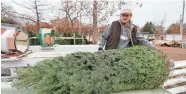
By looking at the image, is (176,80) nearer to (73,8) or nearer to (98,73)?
(98,73)

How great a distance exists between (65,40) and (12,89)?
420 inches

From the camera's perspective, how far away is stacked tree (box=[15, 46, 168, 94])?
72.4 inches

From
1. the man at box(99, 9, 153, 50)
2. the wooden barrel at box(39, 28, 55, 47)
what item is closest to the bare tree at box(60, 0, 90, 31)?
the wooden barrel at box(39, 28, 55, 47)

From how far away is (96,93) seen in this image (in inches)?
73.5

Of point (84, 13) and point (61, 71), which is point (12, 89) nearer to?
point (61, 71)

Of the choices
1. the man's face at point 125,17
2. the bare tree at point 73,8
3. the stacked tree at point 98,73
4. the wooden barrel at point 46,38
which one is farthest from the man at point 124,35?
the bare tree at point 73,8

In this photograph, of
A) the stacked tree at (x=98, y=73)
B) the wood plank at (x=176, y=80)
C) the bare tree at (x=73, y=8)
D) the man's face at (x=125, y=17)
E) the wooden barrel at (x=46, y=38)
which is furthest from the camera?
the bare tree at (x=73, y=8)

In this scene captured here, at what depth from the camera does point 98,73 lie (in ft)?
6.11

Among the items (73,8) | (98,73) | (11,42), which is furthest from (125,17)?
(73,8)

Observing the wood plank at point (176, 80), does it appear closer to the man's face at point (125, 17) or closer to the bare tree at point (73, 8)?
→ the man's face at point (125, 17)

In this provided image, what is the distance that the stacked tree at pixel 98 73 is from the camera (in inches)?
72.4

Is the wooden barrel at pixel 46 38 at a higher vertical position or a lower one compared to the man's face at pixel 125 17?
lower

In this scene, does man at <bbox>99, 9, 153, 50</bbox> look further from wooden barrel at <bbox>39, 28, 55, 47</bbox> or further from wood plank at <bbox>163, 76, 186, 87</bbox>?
wooden barrel at <bbox>39, 28, 55, 47</bbox>

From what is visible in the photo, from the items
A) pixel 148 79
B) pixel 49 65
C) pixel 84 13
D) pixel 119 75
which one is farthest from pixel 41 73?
pixel 84 13
